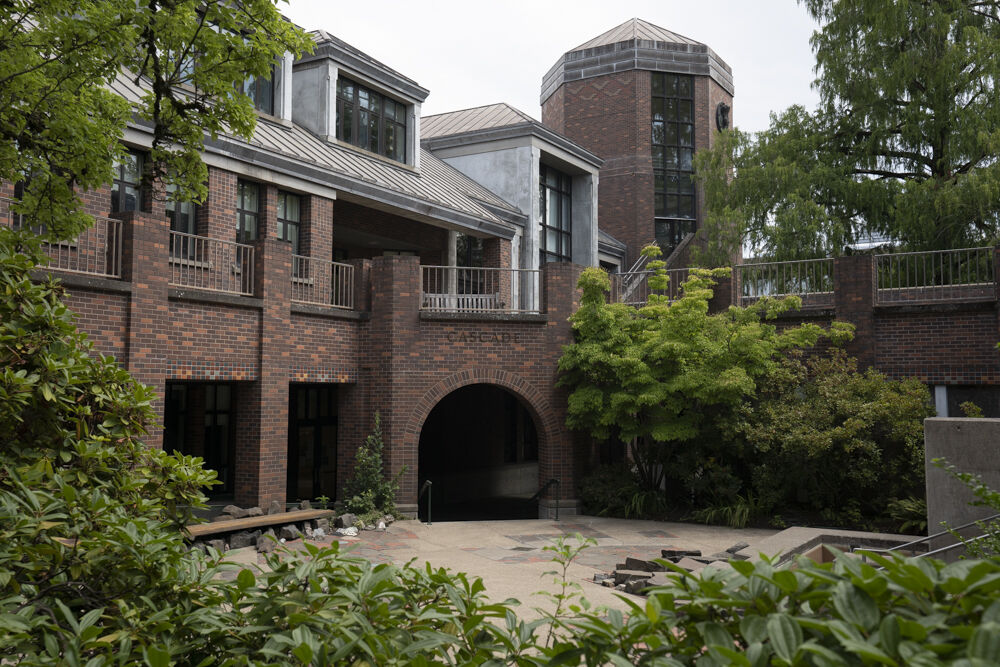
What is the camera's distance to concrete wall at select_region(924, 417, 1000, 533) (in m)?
8.78

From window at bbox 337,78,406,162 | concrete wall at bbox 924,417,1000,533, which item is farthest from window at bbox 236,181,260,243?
concrete wall at bbox 924,417,1000,533

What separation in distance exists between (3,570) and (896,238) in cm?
2152

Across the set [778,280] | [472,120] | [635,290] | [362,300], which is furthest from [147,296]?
[472,120]

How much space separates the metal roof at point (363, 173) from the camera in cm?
1551

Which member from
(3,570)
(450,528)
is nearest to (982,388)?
(450,528)

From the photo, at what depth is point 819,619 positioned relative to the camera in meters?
2.04

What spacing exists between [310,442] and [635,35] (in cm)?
2257

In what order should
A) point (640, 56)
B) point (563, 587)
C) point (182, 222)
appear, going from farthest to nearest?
1. point (640, 56)
2. point (182, 222)
3. point (563, 587)

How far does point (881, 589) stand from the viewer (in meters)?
1.96

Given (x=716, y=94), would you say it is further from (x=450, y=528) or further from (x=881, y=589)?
(x=881, y=589)

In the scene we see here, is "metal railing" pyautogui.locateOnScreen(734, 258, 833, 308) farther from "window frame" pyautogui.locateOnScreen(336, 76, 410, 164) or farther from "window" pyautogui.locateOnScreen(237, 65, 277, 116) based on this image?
"window" pyautogui.locateOnScreen(237, 65, 277, 116)

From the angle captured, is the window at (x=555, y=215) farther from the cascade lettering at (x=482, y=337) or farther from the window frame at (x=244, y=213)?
the window frame at (x=244, y=213)

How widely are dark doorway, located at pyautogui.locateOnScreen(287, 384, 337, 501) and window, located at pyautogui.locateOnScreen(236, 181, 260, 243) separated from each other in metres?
3.76

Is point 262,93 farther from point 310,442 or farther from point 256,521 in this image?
point 256,521
